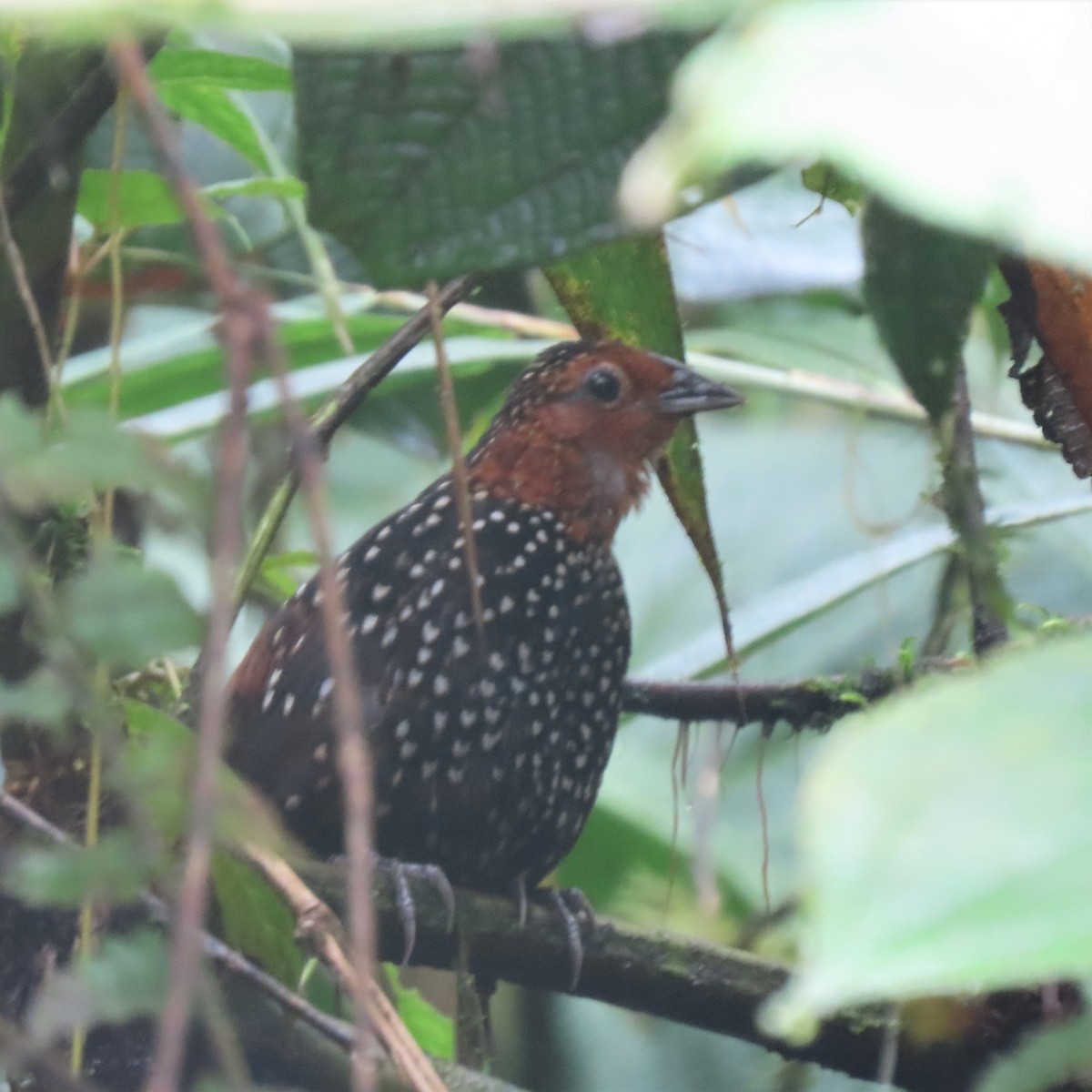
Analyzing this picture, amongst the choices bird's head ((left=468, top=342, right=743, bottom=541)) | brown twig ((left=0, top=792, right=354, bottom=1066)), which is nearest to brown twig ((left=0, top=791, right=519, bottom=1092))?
brown twig ((left=0, top=792, right=354, bottom=1066))

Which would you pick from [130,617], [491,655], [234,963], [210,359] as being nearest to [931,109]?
[130,617]

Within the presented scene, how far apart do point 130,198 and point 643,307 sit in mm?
524

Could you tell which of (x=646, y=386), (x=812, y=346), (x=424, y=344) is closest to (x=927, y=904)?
(x=646, y=386)

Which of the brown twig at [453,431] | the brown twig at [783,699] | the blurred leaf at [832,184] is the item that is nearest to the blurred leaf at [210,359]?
the brown twig at [783,699]

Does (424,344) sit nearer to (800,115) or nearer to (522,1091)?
(522,1091)

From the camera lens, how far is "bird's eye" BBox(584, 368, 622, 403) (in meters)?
1.71

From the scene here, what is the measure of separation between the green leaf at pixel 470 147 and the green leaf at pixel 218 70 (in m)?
0.53

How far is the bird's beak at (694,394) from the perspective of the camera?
5.40ft

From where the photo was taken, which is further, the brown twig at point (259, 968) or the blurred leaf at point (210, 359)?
the blurred leaf at point (210, 359)

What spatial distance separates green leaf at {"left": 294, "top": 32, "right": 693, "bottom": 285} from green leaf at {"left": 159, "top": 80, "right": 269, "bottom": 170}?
0.60 meters

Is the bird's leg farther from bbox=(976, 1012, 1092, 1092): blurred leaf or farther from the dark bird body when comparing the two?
bbox=(976, 1012, 1092, 1092): blurred leaf

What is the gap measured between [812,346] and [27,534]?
1498mm

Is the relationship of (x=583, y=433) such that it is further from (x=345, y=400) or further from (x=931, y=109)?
(x=931, y=109)

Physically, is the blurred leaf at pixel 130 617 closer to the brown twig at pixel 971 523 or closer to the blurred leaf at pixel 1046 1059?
the blurred leaf at pixel 1046 1059
